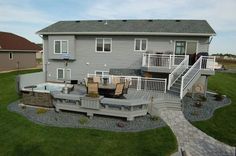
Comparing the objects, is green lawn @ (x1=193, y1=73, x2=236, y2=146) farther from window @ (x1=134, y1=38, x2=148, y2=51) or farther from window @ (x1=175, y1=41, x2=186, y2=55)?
window @ (x1=134, y1=38, x2=148, y2=51)

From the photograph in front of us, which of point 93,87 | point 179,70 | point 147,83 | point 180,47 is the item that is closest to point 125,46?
point 180,47

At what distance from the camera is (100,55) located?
1906 cm

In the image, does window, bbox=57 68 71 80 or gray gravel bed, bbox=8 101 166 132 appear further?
window, bbox=57 68 71 80

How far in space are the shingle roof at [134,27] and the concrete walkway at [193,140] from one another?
27.9ft

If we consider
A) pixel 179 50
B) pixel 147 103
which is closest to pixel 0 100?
pixel 147 103

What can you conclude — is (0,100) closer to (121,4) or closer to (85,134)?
(85,134)

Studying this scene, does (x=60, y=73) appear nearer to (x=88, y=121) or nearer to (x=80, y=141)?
(x=88, y=121)

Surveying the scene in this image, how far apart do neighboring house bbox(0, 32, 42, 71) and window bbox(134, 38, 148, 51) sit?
23565mm

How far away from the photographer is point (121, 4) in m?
23.7

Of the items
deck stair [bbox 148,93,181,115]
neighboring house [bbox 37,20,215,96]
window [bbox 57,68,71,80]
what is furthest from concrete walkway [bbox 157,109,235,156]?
window [bbox 57,68,71,80]

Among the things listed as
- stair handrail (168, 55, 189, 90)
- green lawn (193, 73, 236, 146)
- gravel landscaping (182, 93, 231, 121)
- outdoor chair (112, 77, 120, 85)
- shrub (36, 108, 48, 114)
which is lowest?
green lawn (193, 73, 236, 146)

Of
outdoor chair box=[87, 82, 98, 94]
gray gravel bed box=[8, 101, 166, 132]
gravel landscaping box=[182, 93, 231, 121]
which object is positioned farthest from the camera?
outdoor chair box=[87, 82, 98, 94]

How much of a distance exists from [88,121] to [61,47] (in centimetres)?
1082

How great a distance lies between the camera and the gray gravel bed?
987 centimetres
